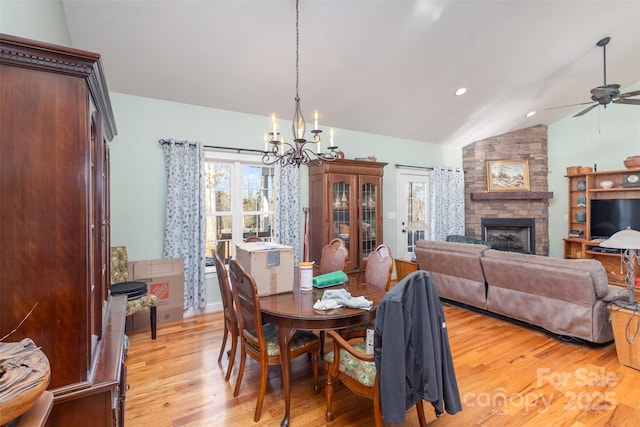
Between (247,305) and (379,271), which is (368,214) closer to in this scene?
(379,271)

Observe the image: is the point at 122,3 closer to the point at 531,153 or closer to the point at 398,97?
the point at 398,97

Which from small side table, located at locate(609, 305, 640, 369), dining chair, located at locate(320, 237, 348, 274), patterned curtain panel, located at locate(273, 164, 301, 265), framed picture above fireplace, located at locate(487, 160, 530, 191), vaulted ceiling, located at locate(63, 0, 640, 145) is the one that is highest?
vaulted ceiling, located at locate(63, 0, 640, 145)

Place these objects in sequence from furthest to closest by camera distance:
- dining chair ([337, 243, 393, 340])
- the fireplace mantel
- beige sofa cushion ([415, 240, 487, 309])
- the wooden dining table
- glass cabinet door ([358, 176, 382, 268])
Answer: the fireplace mantel
glass cabinet door ([358, 176, 382, 268])
beige sofa cushion ([415, 240, 487, 309])
dining chair ([337, 243, 393, 340])
the wooden dining table

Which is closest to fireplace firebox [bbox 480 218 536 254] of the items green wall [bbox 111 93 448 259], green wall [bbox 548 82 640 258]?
green wall [bbox 548 82 640 258]

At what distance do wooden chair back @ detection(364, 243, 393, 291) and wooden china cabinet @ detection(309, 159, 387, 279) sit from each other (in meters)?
1.43

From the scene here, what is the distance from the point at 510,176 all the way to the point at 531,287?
12.9 feet

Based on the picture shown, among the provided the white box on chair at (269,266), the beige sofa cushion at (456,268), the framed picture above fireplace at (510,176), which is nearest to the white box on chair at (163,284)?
the white box on chair at (269,266)

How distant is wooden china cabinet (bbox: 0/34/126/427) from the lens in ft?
3.34

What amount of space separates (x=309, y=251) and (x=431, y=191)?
9.42 feet

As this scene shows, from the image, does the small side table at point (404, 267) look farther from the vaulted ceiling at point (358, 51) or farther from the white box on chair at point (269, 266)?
the white box on chair at point (269, 266)

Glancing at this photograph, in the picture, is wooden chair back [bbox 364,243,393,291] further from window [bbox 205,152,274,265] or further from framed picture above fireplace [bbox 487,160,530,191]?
framed picture above fireplace [bbox 487,160,530,191]

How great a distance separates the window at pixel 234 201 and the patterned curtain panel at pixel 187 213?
0.25 meters

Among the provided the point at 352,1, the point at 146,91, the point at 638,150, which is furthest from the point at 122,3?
the point at 638,150

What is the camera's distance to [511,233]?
21.0 feet
